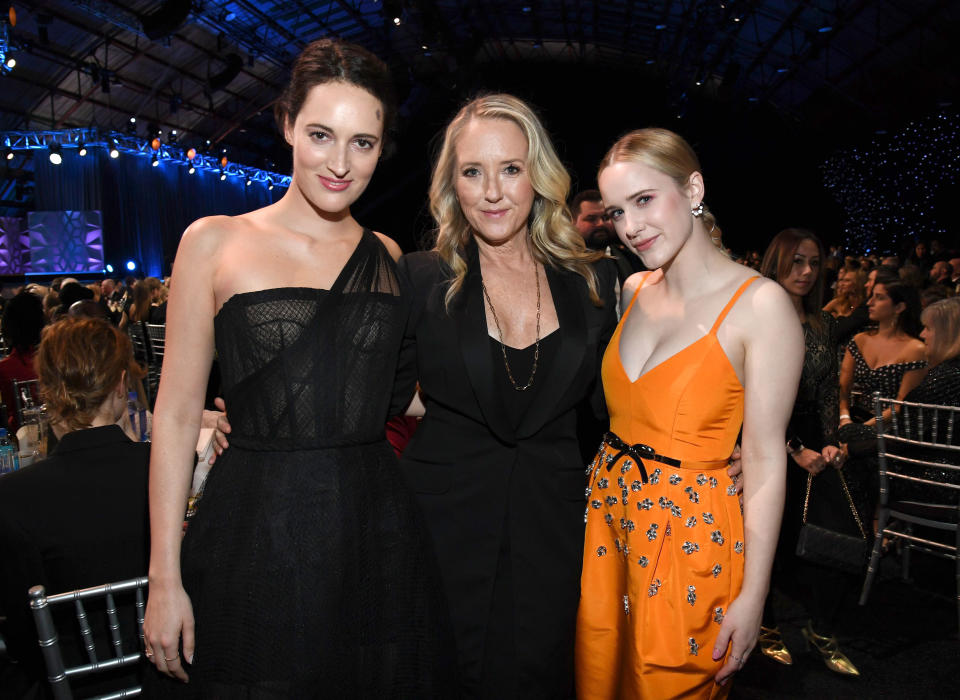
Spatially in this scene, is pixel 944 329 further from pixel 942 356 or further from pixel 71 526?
pixel 71 526

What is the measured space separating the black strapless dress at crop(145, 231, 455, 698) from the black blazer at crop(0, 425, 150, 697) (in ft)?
1.98

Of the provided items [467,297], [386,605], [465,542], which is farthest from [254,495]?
[467,297]

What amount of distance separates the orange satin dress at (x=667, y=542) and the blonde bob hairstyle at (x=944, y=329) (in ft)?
8.85

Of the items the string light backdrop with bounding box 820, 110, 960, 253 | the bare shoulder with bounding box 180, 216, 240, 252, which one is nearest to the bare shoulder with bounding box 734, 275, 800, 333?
the bare shoulder with bounding box 180, 216, 240, 252

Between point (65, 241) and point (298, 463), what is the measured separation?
717 inches

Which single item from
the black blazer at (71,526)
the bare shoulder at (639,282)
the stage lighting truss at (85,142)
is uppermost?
the stage lighting truss at (85,142)

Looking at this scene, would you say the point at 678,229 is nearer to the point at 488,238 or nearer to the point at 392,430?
the point at 488,238

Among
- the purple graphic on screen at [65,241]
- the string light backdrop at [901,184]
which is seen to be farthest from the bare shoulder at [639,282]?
the purple graphic on screen at [65,241]

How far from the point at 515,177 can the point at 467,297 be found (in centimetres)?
33

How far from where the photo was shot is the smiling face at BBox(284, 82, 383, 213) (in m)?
1.40

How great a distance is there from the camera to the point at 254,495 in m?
1.30

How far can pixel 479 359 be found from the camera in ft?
5.59

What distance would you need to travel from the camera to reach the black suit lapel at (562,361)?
1706 mm

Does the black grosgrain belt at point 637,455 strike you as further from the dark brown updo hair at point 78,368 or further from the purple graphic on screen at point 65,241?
the purple graphic on screen at point 65,241
